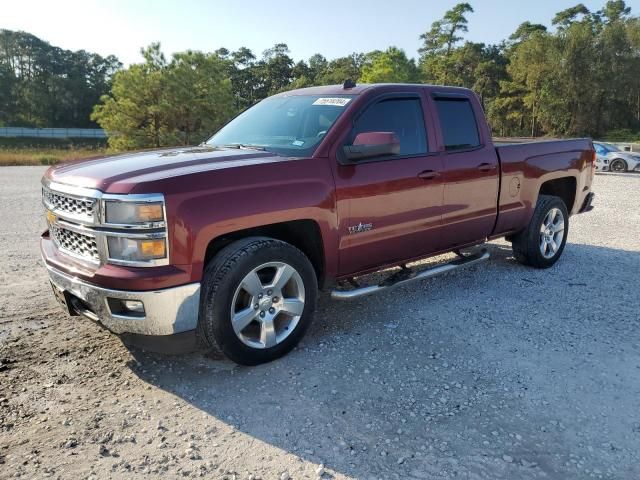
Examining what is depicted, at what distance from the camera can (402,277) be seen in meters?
Answer: 4.50

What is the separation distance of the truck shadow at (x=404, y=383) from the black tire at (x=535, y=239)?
755 millimetres

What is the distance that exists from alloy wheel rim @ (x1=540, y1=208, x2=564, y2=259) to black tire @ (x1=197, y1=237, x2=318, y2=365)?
11.7 feet

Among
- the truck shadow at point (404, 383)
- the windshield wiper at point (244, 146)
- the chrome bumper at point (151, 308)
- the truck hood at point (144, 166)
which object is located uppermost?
the windshield wiper at point (244, 146)

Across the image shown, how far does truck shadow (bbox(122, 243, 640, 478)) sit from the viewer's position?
2.73 meters

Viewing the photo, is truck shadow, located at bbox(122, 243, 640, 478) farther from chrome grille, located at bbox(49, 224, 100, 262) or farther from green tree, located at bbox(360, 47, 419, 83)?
green tree, located at bbox(360, 47, 419, 83)

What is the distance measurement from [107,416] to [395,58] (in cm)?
4935

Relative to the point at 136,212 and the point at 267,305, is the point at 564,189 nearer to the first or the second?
the point at 267,305

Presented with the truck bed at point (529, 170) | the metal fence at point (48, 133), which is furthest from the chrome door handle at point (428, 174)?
the metal fence at point (48, 133)

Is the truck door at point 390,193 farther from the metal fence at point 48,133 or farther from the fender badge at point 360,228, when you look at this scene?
the metal fence at point 48,133

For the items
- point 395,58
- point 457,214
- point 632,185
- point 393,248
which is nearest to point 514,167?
point 457,214

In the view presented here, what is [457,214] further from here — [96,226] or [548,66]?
[548,66]

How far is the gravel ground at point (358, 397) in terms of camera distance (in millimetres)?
2645

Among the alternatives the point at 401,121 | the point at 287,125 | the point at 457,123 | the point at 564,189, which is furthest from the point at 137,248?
the point at 564,189

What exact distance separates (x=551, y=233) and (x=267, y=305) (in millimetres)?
4016
